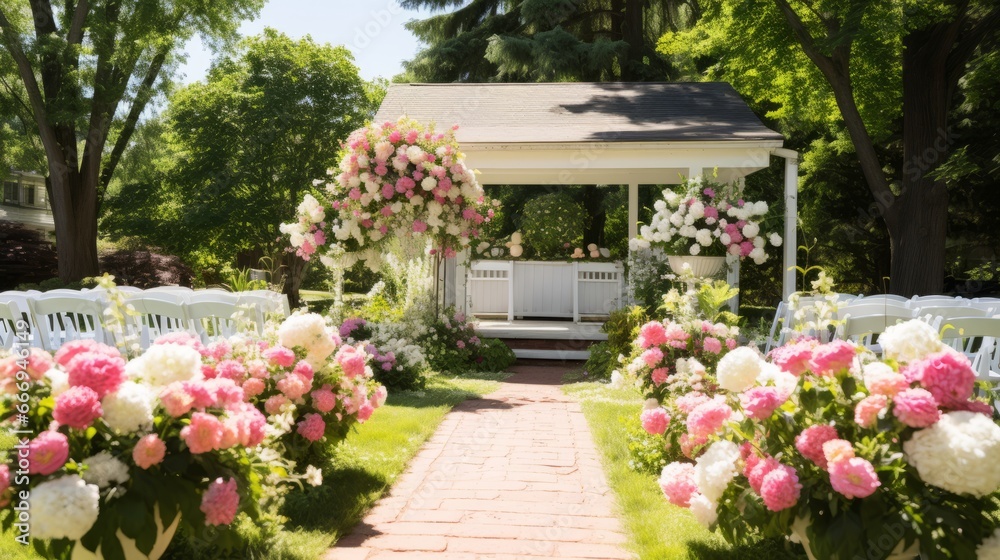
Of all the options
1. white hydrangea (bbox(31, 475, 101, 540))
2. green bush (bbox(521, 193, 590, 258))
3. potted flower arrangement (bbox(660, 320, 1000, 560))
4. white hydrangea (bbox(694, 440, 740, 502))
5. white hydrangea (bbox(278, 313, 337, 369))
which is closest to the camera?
white hydrangea (bbox(31, 475, 101, 540))

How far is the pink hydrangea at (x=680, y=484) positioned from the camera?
3.35 m

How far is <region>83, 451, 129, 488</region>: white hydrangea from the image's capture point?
2586 millimetres

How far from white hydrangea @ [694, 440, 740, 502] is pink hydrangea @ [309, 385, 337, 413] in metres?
2.01

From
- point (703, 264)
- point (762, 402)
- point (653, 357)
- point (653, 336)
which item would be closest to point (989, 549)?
point (762, 402)

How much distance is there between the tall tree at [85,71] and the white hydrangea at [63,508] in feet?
56.2

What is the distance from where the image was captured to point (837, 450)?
8.50 feet

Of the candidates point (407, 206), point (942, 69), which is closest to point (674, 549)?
point (407, 206)

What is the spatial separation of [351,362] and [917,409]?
9.34 ft

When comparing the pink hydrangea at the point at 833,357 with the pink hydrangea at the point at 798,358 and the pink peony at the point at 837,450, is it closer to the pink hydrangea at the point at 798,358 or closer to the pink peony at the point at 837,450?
the pink hydrangea at the point at 798,358

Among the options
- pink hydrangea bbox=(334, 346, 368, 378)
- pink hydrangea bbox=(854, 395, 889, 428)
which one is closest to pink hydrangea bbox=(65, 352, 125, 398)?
pink hydrangea bbox=(334, 346, 368, 378)

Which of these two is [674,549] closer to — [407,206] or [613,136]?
[407,206]

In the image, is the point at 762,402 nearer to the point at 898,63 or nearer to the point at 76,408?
the point at 76,408

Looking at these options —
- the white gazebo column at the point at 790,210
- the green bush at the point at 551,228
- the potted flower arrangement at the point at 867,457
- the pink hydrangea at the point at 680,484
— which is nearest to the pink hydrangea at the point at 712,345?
the pink hydrangea at the point at 680,484

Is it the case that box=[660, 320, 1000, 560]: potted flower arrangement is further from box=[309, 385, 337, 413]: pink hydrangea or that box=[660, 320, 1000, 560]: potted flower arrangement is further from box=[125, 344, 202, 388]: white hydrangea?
box=[309, 385, 337, 413]: pink hydrangea
